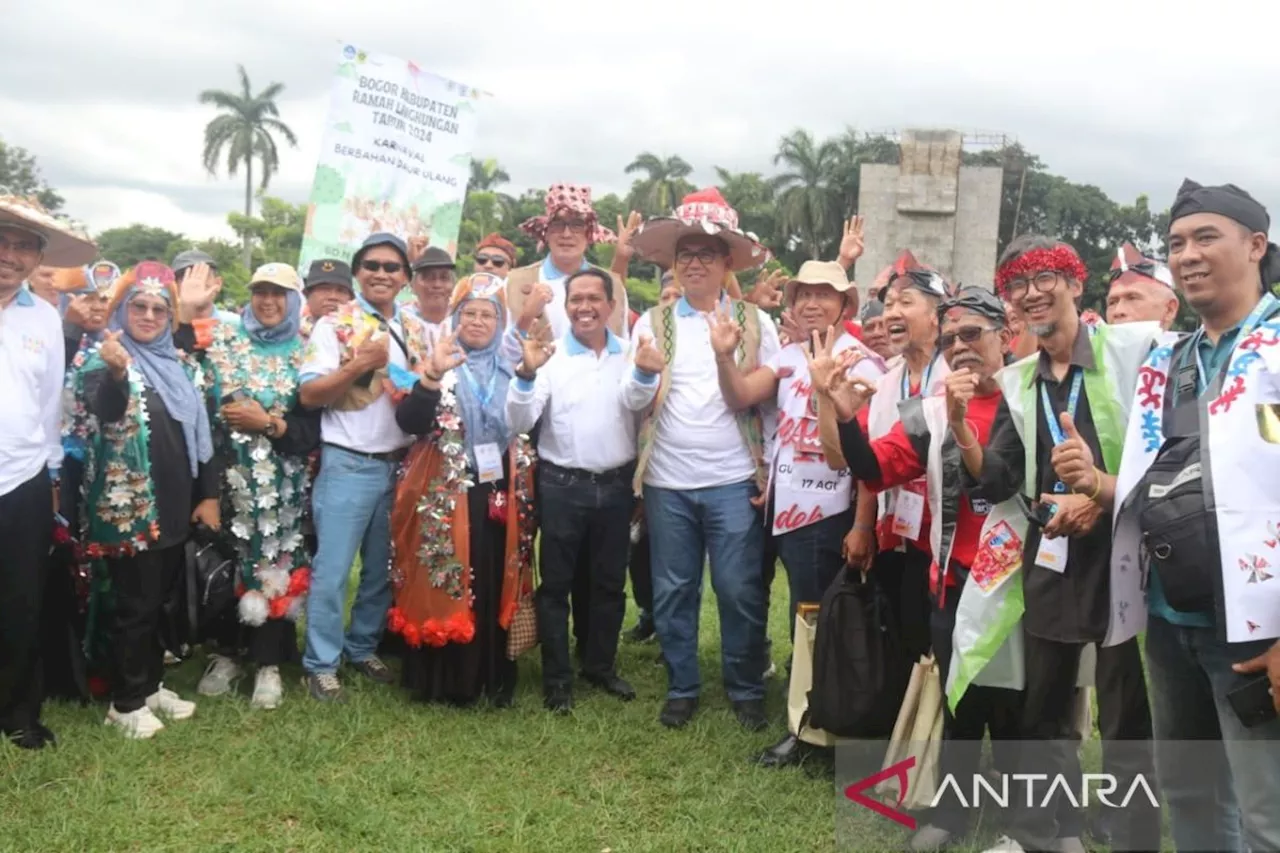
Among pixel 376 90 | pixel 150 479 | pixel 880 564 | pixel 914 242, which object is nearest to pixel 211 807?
pixel 150 479

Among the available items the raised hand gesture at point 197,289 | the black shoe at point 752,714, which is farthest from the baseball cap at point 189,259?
the black shoe at point 752,714

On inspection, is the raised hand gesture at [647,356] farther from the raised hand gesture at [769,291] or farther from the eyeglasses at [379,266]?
the eyeglasses at [379,266]

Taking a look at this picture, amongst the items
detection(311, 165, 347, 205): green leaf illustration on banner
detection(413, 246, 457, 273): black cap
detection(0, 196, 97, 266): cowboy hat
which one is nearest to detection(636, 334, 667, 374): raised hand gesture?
detection(413, 246, 457, 273): black cap

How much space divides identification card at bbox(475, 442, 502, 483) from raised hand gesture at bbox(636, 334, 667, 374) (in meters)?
Result: 0.80

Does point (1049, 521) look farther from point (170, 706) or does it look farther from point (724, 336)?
point (170, 706)

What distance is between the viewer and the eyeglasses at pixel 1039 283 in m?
2.97

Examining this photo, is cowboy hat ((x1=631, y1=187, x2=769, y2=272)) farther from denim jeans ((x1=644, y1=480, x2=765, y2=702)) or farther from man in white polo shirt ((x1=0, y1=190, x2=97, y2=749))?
man in white polo shirt ((x1=0, y1=190, x2=97, y2=749))

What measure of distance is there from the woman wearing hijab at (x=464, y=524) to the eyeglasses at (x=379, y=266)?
12.1 inches

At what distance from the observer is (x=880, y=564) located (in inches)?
155

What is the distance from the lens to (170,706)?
4.39 metres

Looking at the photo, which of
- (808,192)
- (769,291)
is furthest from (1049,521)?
(808,192)

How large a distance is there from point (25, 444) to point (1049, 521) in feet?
11.7

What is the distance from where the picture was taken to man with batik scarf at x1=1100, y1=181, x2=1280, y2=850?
2188mm

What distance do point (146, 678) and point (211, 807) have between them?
0.94 meters
